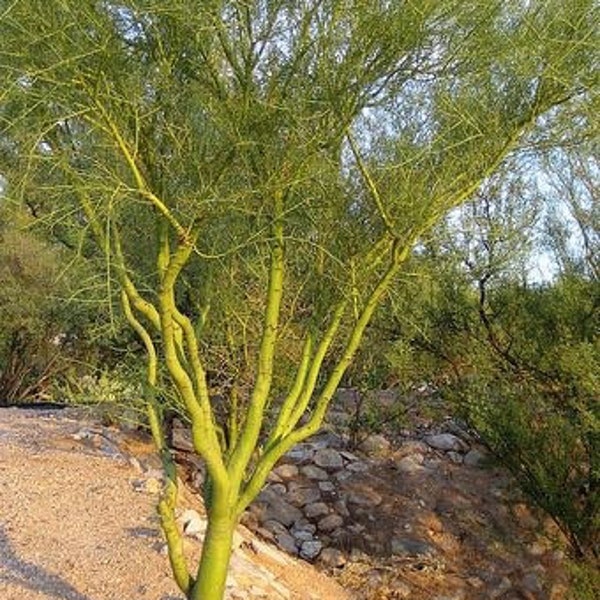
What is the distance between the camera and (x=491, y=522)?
10039 mm

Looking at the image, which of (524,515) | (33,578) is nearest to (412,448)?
(524,515)

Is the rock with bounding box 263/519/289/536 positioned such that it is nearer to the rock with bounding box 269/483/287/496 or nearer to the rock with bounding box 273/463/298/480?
the rock with bounding box 269/483/287/496

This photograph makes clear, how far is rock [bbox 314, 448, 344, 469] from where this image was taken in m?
11.2

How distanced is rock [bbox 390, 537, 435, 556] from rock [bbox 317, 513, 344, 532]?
25.7 inches

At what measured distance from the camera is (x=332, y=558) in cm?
906

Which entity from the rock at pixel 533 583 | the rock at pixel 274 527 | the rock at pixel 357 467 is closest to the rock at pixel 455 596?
the rock at pixel 533 583

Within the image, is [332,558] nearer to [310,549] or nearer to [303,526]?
[310,549]

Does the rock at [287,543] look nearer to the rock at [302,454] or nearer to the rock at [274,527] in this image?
the rock at [274,527]

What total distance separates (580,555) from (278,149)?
5.69 meters

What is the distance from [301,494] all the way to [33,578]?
5.09 m

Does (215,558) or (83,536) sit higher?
(215,558)

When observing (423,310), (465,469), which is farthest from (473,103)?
(465,469)

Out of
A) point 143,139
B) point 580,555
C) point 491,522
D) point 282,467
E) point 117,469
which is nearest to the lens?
point 143,139

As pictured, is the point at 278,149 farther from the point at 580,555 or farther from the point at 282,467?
the point at 282,467
